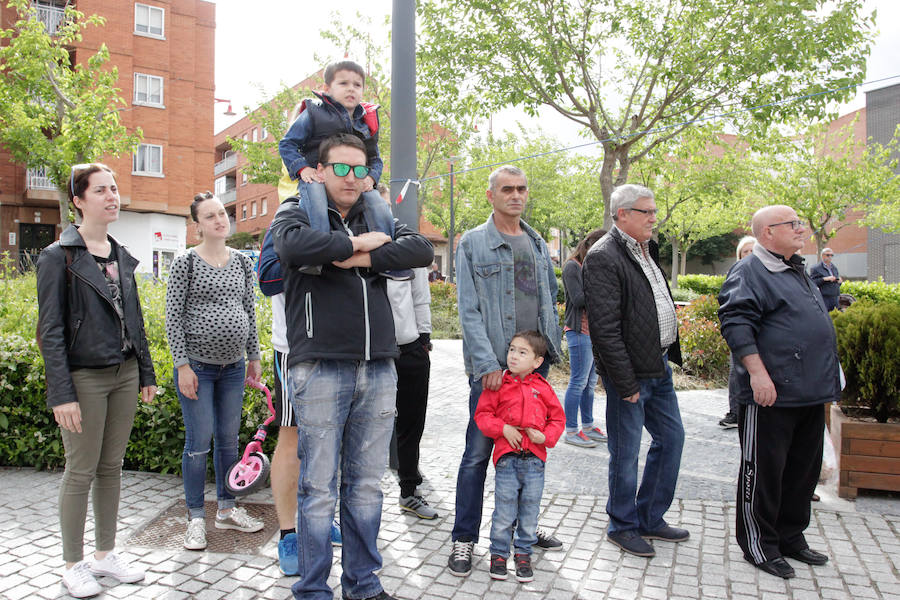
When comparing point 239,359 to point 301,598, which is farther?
point 239,359

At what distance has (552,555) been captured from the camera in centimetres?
387

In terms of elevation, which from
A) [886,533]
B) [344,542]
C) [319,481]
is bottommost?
[886,533]

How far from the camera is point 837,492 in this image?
4.81m

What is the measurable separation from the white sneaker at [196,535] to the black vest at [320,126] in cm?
225

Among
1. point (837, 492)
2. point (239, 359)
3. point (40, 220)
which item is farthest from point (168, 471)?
point (40, 220)

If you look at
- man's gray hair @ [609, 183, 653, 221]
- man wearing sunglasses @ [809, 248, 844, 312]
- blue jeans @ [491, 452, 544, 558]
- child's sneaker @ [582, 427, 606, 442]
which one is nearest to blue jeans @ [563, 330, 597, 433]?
child's sneaker @ [582, 427, 606, 442]

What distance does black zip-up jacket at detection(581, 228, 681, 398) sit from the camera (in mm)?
3822

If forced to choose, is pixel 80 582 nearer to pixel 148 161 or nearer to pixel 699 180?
pixel 699 180

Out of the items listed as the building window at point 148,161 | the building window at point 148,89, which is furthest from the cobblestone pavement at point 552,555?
the building window at point 148,89

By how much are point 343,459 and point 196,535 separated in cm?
140

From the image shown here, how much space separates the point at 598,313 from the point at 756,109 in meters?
7.16

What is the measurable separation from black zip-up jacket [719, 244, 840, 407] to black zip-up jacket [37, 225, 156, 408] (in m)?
3.31

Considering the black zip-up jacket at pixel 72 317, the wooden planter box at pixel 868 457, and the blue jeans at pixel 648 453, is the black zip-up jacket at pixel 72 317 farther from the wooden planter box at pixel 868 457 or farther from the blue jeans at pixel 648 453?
the wooden planter box at pixel 868 457

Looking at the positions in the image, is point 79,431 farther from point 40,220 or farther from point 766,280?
point 40,220
